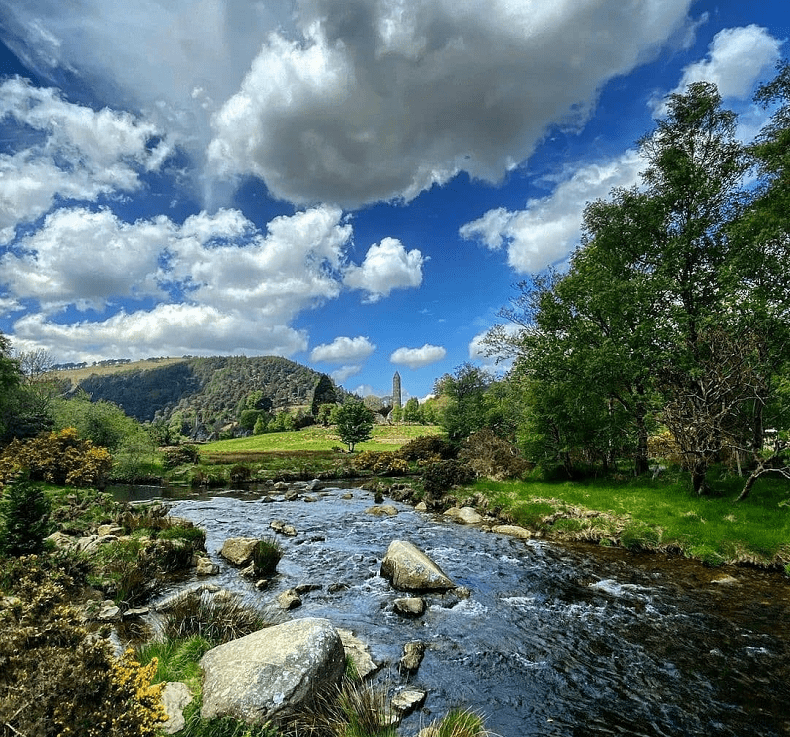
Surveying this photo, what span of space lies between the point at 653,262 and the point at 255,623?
27476 mm

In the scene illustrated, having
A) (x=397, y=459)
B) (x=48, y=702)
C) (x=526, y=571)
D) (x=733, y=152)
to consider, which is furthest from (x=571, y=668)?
(x=397, y=459)

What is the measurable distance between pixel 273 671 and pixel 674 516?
1902cm

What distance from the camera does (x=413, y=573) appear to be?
555 inches

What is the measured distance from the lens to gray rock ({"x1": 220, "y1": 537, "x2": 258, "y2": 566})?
16.5 meters

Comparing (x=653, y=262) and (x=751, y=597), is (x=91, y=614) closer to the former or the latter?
(x=751, y=597)

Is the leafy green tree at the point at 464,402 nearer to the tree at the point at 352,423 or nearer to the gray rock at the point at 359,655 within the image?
the tree at the point at 352,423

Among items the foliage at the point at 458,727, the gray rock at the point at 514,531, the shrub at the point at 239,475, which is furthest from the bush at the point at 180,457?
the foliage at the point at 458,727

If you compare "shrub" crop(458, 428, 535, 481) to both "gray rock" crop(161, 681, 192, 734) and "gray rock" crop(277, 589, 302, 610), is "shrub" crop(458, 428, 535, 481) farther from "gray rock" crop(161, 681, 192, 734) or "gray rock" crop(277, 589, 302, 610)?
"gray rock" crop(161, 681, 192, 734)

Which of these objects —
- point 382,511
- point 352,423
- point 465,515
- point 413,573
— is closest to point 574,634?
point 413,573

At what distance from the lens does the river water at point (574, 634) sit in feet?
25.6

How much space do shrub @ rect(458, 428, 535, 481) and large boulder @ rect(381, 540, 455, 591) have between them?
20.0 meters

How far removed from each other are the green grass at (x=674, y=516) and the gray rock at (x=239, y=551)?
46.9 feet

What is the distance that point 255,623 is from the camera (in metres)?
10.2

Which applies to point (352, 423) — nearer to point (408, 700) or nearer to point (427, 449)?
point (427, 449)
